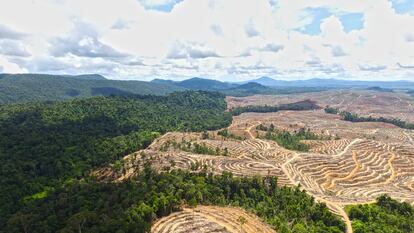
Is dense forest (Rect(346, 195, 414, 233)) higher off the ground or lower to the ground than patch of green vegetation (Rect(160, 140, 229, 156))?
higher

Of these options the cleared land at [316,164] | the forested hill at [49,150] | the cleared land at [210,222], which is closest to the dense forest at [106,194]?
the forested hill at [49,150]

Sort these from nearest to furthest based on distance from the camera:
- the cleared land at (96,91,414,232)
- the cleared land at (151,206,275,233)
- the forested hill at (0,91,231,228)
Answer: the cleared land at (151,206,275,233)
the cleared land at (96,91,414,232)
the forested hill at (0,91,231,228)

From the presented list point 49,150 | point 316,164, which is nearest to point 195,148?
point 316,164

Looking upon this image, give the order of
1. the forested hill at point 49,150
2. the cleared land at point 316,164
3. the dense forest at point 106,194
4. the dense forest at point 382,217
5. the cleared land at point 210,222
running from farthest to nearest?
the forested hill at point 49,150
the cleared land at point 316,164
the dense forest at point 106,194
the dense forest at point 382,217
the cleared land at point 210,222

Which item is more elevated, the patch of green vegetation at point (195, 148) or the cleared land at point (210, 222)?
the cleared land at point (210, 222)

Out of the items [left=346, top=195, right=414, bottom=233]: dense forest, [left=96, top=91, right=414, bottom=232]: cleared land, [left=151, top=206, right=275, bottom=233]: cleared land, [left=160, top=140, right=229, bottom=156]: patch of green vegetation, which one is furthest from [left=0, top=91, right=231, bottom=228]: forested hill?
[left=346, top=195, right=414, bottom=233]: dense forest

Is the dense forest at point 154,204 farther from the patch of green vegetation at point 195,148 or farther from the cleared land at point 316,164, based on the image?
the patch of green vegetation at point 195,148

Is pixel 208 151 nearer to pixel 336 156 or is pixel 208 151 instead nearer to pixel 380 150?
pixel 336 156

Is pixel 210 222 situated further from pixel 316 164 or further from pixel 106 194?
pixel 316 164

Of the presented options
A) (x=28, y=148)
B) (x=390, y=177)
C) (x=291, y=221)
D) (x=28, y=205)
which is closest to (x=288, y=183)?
(x=291, y=221)

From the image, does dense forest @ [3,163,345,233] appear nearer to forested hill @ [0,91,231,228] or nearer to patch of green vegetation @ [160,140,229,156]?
forested hill @ [0,91,231,228]
